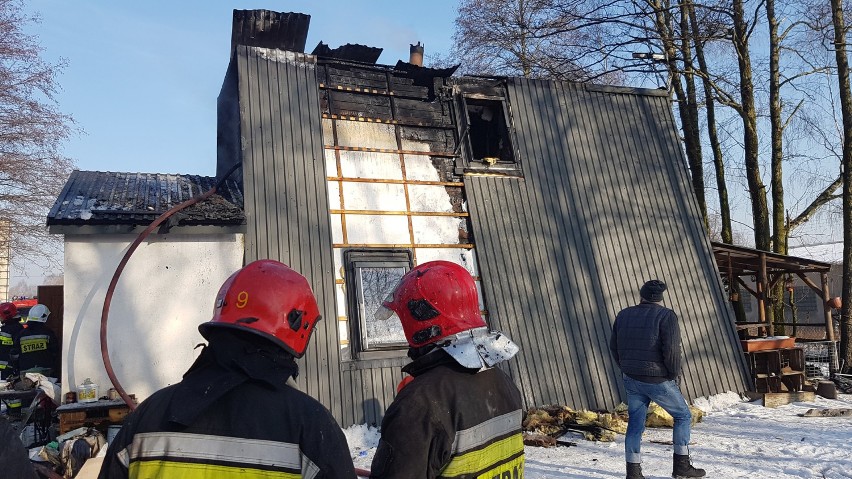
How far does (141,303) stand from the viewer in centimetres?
814

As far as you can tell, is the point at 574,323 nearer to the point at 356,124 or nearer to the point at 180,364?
the point at 356,124

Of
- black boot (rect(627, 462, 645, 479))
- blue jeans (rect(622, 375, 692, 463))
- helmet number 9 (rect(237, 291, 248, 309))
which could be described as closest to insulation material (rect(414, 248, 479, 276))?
blue jeans (rect(622, 375, 692, 463))

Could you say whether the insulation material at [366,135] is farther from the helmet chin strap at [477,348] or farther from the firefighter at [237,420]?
the firefighter at [237,420]

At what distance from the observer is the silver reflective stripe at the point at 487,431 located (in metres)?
2.45

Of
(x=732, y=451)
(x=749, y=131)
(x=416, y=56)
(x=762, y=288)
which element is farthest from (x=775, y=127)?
(x=732, y=451)

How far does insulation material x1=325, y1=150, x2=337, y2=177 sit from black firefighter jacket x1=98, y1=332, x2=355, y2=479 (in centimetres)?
756

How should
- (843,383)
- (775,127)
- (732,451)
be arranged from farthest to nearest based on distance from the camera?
(775,127) → (843,383) → (732,451)

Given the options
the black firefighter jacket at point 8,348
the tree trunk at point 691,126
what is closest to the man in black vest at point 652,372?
the black firefighter jacket at point 8,348

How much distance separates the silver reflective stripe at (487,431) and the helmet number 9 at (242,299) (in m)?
0.97

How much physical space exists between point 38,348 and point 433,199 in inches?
239

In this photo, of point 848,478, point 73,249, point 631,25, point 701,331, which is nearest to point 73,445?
point 73,249

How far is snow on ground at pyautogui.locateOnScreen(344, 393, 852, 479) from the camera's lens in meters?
6.59

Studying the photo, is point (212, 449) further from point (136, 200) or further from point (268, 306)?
point (136, 200)

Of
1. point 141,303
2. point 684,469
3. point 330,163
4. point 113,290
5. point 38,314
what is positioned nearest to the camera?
point 684,469
